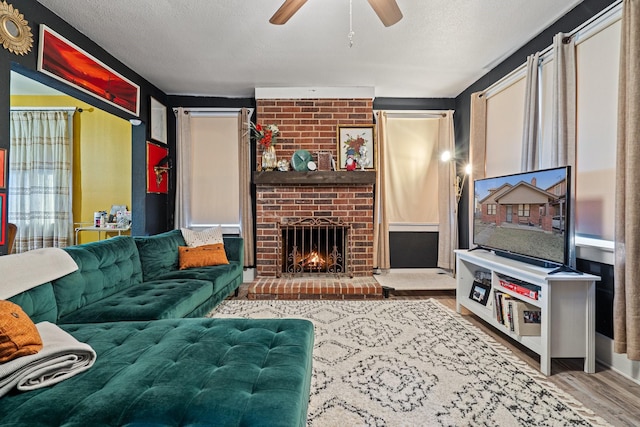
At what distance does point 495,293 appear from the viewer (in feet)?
8.28

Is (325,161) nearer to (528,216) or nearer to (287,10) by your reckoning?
(287,10)

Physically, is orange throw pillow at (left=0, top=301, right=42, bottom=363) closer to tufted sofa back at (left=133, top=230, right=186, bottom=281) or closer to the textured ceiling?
tufted sofa back at (left=133, top=230, right=186, bottom=281)

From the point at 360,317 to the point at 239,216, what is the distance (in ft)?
7.64

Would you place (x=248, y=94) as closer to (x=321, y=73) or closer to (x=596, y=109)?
(x=321, y=73)

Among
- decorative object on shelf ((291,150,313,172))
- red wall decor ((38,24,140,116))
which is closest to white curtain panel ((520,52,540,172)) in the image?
decorative object on shelf ((291,150,313,172))

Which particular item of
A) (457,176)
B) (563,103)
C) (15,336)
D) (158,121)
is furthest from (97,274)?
(457,176)

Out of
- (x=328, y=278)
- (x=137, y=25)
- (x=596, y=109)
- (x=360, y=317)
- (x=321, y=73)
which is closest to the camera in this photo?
(x=596, y=109)

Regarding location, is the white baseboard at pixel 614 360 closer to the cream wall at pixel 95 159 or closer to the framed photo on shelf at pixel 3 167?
the framed photo on shelf at pixel 3 167

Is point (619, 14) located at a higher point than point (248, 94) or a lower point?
lower

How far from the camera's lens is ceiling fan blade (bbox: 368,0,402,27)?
1.77 meters

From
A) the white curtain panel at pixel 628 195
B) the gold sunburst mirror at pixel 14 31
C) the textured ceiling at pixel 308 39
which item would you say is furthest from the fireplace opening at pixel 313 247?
the gold sunburst mirror at pixel 14 31

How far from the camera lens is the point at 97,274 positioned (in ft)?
7.01

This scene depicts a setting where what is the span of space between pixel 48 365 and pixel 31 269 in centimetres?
85

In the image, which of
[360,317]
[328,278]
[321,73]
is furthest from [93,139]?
[360,317]
